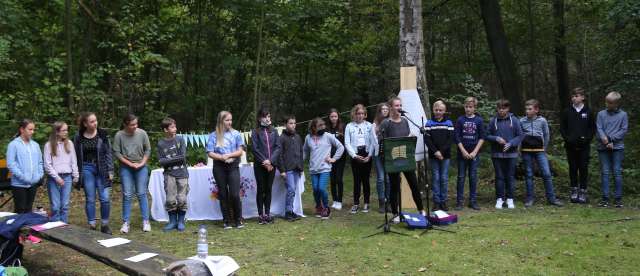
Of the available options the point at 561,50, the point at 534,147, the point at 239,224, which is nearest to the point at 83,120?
the point at 239,224

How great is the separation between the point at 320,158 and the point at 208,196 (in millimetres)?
1773

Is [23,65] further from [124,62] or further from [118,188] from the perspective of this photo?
[118,188]

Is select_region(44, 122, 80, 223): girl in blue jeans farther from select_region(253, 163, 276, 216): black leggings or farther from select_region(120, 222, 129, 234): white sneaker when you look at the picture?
select_region(253, 163, 276, 216): black leggings

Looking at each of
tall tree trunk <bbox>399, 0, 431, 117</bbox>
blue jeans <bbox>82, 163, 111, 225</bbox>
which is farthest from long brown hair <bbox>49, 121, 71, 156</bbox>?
tall tree trunk <bbox>399, 0, 431, 117</bbox>

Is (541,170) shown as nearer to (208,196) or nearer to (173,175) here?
(208,196)

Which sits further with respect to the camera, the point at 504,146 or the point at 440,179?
Result: the point at 504,146

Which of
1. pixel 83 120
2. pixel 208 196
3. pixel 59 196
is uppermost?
pixel 83 120

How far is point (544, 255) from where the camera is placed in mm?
5188

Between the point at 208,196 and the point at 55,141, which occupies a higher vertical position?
the point at 55,141

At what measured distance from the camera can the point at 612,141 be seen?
7691 millimetres

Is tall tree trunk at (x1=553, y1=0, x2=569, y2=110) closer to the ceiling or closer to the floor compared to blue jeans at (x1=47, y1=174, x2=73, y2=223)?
closer to the ceiling

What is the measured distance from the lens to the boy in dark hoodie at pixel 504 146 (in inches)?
312

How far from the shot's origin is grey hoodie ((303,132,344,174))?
786cm

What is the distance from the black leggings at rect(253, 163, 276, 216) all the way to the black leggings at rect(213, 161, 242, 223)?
35 cm
